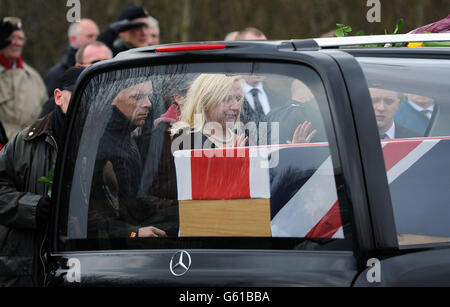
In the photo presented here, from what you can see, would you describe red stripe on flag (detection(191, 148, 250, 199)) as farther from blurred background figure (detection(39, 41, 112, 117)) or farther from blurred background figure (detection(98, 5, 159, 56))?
blurred background figure (detection(98, 5, 159, 56))

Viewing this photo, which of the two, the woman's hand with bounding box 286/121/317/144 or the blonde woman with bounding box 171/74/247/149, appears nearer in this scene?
the woman's hand with bounding box 286/121/317/144

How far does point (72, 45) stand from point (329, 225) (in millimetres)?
7217

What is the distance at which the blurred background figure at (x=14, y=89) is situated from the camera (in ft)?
33.4

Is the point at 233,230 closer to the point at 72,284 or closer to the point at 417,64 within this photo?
the point at 72,284

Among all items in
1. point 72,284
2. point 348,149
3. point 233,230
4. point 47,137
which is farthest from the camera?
point 47,137

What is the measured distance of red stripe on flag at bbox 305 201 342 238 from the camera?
3230 mm

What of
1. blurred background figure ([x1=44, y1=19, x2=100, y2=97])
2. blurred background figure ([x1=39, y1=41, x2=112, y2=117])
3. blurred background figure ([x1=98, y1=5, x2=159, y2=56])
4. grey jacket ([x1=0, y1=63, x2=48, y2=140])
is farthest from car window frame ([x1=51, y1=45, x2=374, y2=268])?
grey jacket ([x1=0, y1=63, x2=48, y2=140])

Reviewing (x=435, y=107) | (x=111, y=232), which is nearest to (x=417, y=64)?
(x=435, y=107)

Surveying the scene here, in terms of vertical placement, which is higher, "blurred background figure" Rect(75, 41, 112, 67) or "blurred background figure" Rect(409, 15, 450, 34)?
"blurred background figure" Rect(409, 15, 450, 34)

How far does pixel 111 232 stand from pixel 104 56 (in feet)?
13.6

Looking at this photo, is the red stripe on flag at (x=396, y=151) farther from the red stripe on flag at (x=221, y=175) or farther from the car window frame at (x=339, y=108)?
the red stripe on flag at (x=221, y=175)

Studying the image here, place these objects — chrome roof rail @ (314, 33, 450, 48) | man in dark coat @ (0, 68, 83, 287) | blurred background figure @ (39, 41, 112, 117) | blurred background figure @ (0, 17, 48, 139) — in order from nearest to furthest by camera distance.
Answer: chrome roof rail @ (314, 33, 450, 48), man in dark coat @ (0, 68, 83, 287), blurred background figure @ (39, 41, 112, 117), blurred background figure @ (0, 17, 48, 139)

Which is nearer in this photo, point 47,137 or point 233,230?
point 233,230

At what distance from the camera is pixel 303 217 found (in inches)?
131
